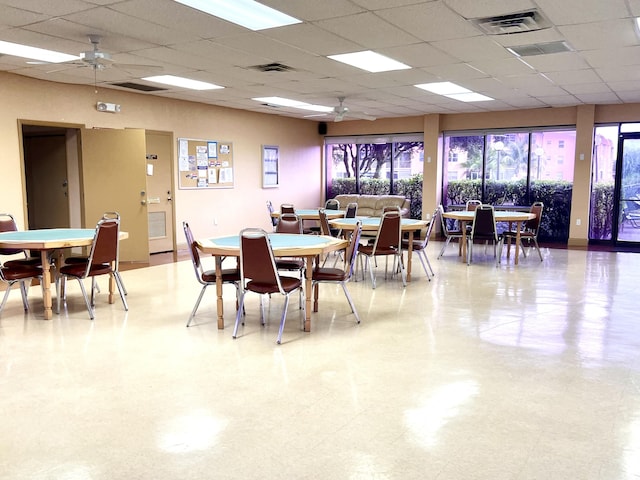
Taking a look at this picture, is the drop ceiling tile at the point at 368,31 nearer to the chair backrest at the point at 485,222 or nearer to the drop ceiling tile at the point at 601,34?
the drop ceiling tile at the point at 601,34

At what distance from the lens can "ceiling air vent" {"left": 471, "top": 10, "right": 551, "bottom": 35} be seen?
4.57 metres

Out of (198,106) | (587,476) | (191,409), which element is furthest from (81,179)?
(587,476)

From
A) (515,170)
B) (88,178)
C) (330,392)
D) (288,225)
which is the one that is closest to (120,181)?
(88,178)

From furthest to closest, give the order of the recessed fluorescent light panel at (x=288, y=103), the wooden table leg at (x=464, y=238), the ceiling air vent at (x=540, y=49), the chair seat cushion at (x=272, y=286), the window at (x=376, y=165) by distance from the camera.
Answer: the window at (x=376, y=165)
the recessed fluorescent light panel at (x=288, y=103)
the wooden table leg at (x=464, y=238)
the ceiling air vent at (x=540, y=49)
the chair seat cushion at (x=272, y=286)

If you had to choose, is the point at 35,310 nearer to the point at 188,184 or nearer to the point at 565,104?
the point at 188,184

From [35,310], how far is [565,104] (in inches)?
376

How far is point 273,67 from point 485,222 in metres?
3.84

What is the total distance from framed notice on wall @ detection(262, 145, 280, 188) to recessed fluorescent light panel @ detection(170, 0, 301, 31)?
21.8ft

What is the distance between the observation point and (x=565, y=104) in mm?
10219

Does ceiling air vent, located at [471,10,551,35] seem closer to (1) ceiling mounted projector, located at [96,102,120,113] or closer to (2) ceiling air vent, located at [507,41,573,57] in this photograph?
(2) ceiling air vent, located at [507,41,573,57]

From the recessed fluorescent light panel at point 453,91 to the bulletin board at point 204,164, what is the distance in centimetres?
417

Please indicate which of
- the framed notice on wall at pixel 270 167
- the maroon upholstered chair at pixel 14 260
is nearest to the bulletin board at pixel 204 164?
the framed notice on wall at pixel 270 167

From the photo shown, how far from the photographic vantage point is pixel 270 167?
11.8 meters

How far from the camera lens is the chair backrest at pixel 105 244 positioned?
4.94 metres
